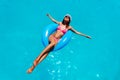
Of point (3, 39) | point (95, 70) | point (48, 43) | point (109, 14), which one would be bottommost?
point (95, 70)

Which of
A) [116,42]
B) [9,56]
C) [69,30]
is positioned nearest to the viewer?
[69,30]

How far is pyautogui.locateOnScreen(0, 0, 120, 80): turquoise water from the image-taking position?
1105cm

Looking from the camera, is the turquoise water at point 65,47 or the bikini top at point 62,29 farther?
the turquoise water at point 65,47

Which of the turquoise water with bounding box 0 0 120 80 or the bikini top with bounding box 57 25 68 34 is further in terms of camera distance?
the turquoise water with bounding box 0 0 120 80

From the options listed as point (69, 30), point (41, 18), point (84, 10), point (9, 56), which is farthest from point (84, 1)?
point (9, 56)

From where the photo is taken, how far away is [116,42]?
11953 mm

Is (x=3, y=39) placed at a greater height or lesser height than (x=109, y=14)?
greater

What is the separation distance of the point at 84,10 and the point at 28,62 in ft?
9.23

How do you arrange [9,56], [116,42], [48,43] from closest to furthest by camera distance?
1. [48,43]
2. [9,56]
3. [116,42]

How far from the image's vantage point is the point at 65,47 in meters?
11.5

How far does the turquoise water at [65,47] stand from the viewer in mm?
11055

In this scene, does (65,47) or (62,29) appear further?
(65,47)

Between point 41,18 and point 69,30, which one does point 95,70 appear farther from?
point 41,18

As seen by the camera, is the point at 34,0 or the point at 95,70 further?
the point at 34,0
